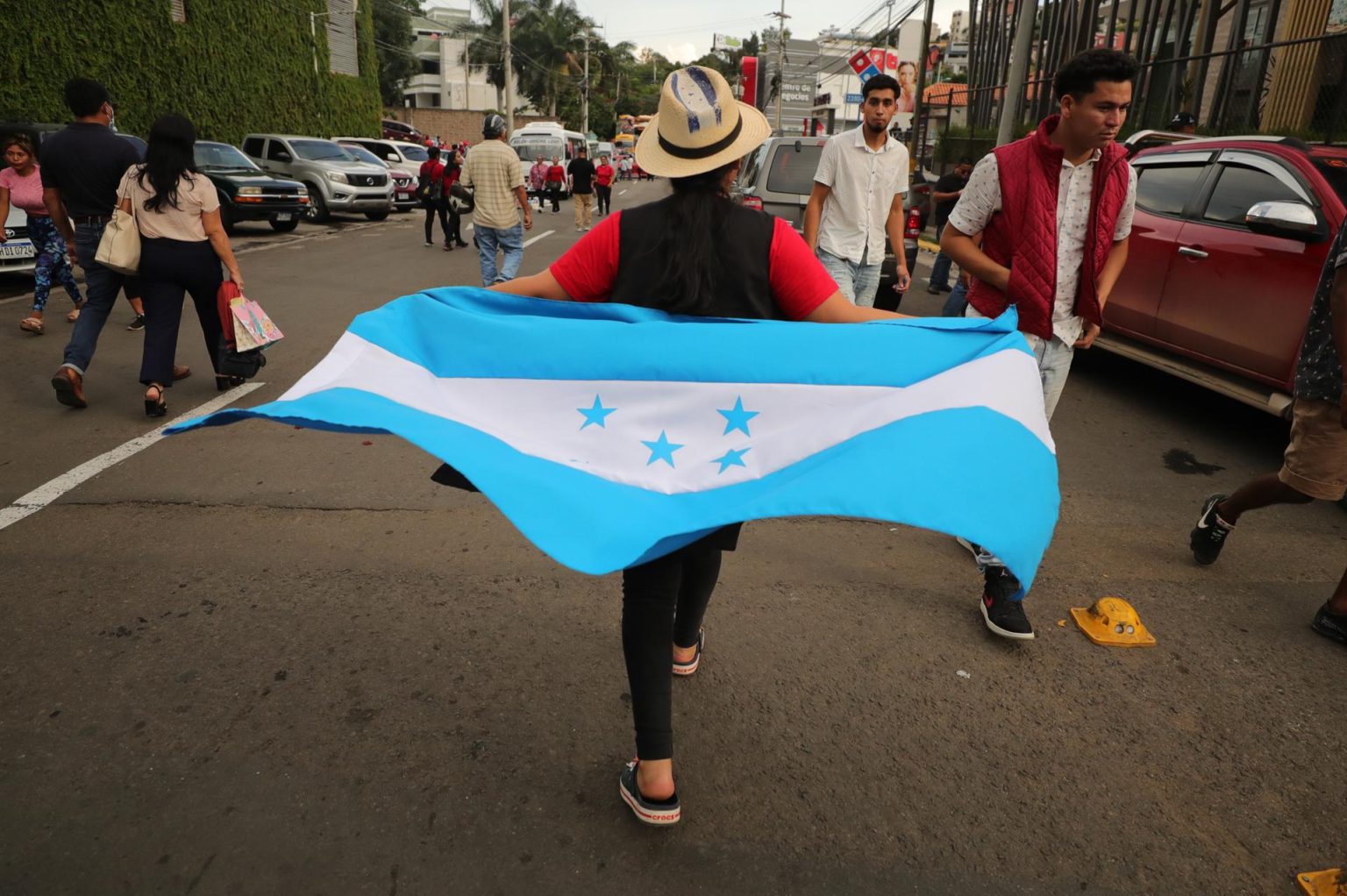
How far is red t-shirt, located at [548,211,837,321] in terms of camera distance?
2246 mm

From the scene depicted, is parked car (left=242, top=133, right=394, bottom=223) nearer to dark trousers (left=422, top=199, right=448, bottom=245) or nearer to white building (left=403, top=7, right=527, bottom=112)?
dark trousers (left=422, top=199, right=448, bottom=245)

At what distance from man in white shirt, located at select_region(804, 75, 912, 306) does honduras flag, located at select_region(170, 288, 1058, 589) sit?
130 inches

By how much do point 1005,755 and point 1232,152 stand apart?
17.6 feet

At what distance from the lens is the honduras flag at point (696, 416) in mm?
2078

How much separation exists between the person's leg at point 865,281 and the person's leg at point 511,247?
4575 millimetres

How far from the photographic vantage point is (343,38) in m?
33.0

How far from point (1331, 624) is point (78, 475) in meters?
5.97

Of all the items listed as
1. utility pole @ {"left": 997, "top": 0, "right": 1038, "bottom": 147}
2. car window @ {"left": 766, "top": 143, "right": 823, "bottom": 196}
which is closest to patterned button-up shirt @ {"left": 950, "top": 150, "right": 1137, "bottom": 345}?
car window @ {"left": 766, "top": 143, "right": 823, "bottom": 196}

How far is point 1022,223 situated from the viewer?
11.1 feet

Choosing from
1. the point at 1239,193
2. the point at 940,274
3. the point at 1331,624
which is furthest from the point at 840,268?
the point at 940,274

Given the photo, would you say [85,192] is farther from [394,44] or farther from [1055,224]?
[394,44]

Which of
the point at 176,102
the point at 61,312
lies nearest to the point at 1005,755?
the point at 61,312

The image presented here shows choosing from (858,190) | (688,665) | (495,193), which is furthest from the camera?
(495,193)

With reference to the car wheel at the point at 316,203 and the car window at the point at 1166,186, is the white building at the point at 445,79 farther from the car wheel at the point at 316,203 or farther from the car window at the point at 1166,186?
the car window at the point at 1166,186
